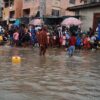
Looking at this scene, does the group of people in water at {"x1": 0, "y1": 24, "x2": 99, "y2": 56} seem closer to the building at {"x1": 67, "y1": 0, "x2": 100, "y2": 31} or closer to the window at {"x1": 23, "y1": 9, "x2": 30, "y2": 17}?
the building at {"x1": 67, "y1": 0, "x2": 100, "y2": 31}

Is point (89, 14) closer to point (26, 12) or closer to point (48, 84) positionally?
point (48, 84)

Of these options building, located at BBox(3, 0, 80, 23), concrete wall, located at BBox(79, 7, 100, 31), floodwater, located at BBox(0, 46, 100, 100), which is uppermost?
building, located at BBox(3, 0, 80, 23)

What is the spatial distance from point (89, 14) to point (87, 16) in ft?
1.15

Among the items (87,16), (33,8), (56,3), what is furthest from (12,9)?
(87,16)

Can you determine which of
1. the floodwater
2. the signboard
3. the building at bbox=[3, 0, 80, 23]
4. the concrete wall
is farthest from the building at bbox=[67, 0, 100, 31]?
the floodwater

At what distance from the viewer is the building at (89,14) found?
3694cm

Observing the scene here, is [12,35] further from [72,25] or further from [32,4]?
[32,4]

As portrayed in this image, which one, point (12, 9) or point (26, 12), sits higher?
point (12, 9)

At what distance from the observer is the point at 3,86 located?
10633 millimetres

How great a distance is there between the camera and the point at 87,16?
3831 centimetres

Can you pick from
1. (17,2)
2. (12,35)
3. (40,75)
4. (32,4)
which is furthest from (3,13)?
(40,75)

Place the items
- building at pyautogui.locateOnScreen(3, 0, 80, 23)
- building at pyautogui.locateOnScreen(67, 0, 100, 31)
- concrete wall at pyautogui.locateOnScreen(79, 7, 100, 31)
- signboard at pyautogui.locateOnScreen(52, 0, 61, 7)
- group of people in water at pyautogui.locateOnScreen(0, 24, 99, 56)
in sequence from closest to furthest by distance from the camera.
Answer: group of people in water at pyautogui.locateOnScreen(0, 24, 99, 56), building at pyautogui.locateOnScreen(67, 0, 100, 31), concrete wall at pyautogui.locateOnScreen(79, 7, 100, 31), building at pyautogui.locateOnScreen(3, 0, 80, 23), signboard at pyautogui.locateOnScreen(52, 0, 61, 7)

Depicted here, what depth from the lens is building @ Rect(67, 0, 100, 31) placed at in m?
36.9

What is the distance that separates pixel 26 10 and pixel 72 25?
29.3m
